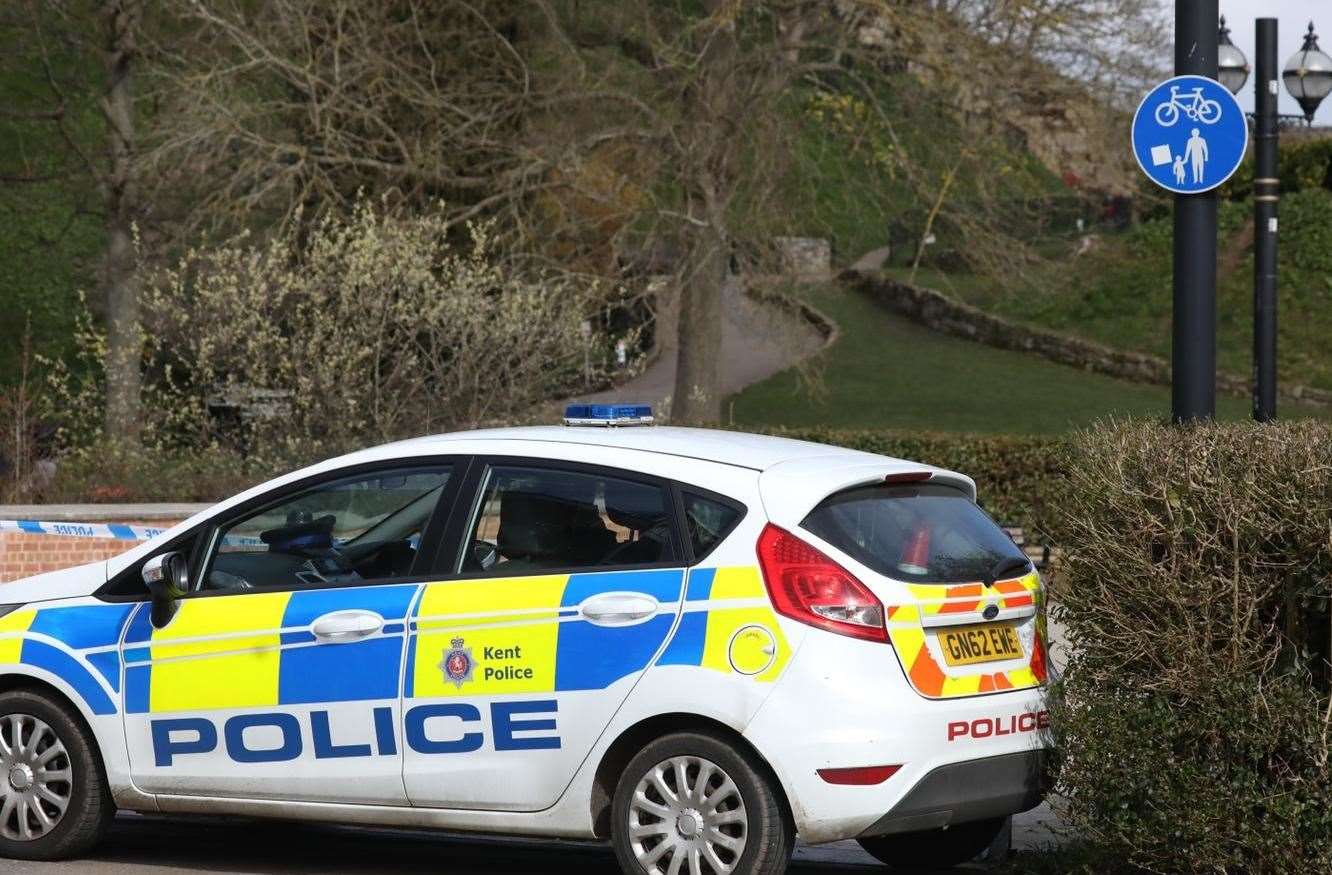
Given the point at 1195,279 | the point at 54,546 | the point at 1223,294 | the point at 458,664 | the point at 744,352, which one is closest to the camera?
the point at 458,664

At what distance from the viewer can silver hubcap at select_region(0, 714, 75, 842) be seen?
6613 mm

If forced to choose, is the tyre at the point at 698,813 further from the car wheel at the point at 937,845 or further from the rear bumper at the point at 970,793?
the car wheel at the point at 937,845

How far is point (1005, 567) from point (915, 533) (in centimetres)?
37

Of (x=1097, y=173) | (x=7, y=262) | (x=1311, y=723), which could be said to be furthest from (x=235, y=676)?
(x=7, y=262)

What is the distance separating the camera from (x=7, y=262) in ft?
116

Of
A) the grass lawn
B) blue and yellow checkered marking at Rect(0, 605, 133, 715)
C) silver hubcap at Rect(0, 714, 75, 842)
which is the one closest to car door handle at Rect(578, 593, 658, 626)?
blue and yellow checkered marking at Rect(0, 605, 133, 715)

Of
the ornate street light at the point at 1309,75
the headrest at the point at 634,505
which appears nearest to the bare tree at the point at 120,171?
the ornate street light at the point at 1309,75

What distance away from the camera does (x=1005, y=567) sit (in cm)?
595

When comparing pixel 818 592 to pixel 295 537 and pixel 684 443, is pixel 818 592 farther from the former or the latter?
pixel 295 537

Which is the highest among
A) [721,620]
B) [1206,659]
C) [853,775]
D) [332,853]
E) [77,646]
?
[721,620]

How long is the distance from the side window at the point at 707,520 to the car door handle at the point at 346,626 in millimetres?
1143

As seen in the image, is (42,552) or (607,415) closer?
(607,415)

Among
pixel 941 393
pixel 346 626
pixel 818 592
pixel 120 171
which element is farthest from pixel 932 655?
pixel 941 393

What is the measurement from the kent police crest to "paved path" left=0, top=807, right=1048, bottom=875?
3.80ft
